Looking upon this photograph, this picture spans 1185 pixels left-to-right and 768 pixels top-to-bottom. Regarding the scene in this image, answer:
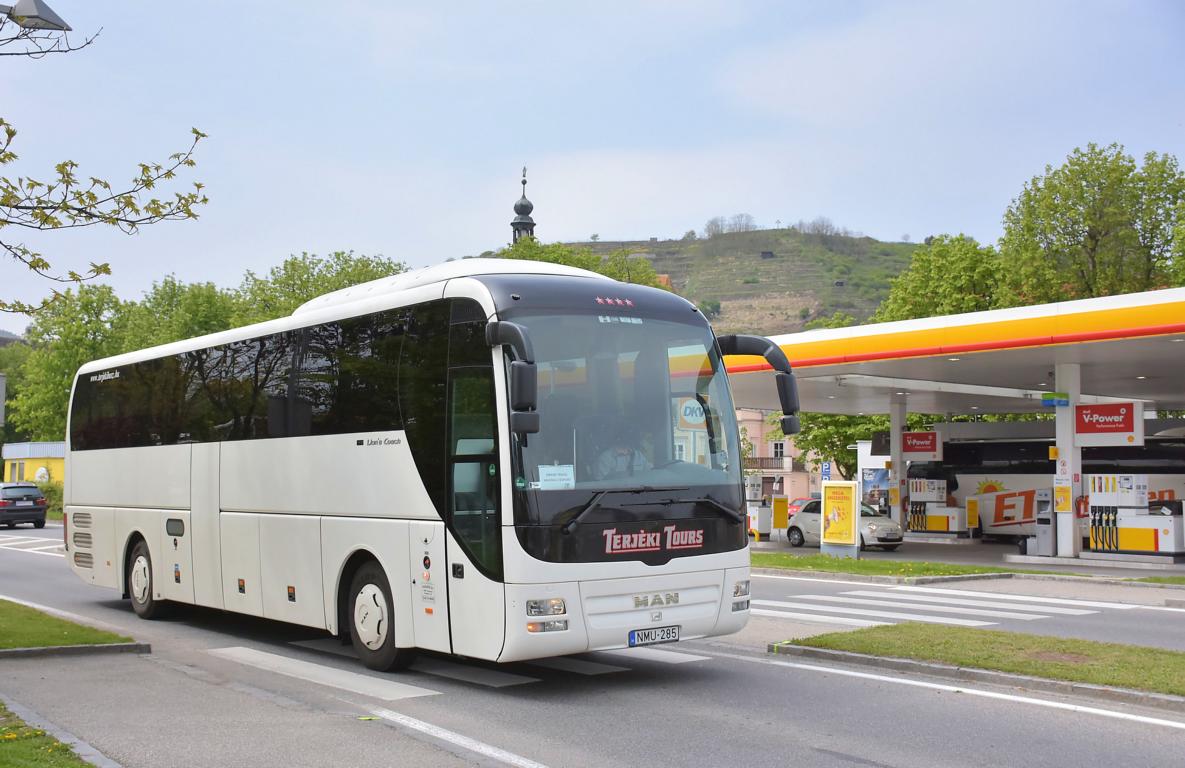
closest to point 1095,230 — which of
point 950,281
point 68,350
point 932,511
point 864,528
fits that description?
point 950,281

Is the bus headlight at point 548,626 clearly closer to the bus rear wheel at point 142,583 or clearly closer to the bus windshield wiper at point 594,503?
the bus windshield wiper at point 594,503

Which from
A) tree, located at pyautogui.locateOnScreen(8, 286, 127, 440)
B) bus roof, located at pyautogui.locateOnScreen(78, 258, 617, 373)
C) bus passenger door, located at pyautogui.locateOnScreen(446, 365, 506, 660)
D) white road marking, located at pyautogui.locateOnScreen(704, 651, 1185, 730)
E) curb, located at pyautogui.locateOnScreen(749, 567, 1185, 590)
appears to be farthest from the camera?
tree, located at pyautogui.locateOnScreen(8, 286, 127, 440)

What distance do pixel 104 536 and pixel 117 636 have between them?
4.52 metres

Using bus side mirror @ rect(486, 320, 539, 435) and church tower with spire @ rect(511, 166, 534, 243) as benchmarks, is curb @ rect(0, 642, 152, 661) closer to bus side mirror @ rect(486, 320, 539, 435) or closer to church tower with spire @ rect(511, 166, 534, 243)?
bus side mirror @ rect(486, 320, 539, 435)

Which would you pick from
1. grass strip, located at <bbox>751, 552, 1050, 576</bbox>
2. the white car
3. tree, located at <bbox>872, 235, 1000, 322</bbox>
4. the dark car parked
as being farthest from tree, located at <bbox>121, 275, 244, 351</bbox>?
grass strip, located at <bbox>751, 552, 1050, 576</bbox>

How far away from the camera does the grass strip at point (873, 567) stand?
22.5 meters

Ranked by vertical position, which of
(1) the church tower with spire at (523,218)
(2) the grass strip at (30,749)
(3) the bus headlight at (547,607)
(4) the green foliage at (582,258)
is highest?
(1) the church tower with spire at (523,218)

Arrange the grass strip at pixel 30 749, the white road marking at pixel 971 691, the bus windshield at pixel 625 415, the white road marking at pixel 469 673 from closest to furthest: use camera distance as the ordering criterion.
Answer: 1. the grass strip at pixel 30 749
2. the white road marking at pixel 971 691
3. the bus windshield at pixel 625 415
4. the white road marking at pixel 469 673

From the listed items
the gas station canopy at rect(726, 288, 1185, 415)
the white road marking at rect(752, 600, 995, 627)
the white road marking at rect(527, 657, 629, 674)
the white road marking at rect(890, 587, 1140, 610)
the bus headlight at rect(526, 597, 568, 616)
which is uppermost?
the gas station canopy at rect(726, 288, 1185, 415)

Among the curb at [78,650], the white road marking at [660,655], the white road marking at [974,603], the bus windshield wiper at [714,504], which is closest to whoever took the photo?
the bus windshield wiper at [714,504]

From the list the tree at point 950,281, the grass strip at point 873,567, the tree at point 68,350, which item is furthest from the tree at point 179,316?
the grass strip at point 873,567

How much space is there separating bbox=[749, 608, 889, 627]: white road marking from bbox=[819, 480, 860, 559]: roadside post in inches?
449

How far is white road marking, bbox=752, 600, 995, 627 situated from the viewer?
15.0 metres

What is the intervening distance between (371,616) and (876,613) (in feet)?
25.8
